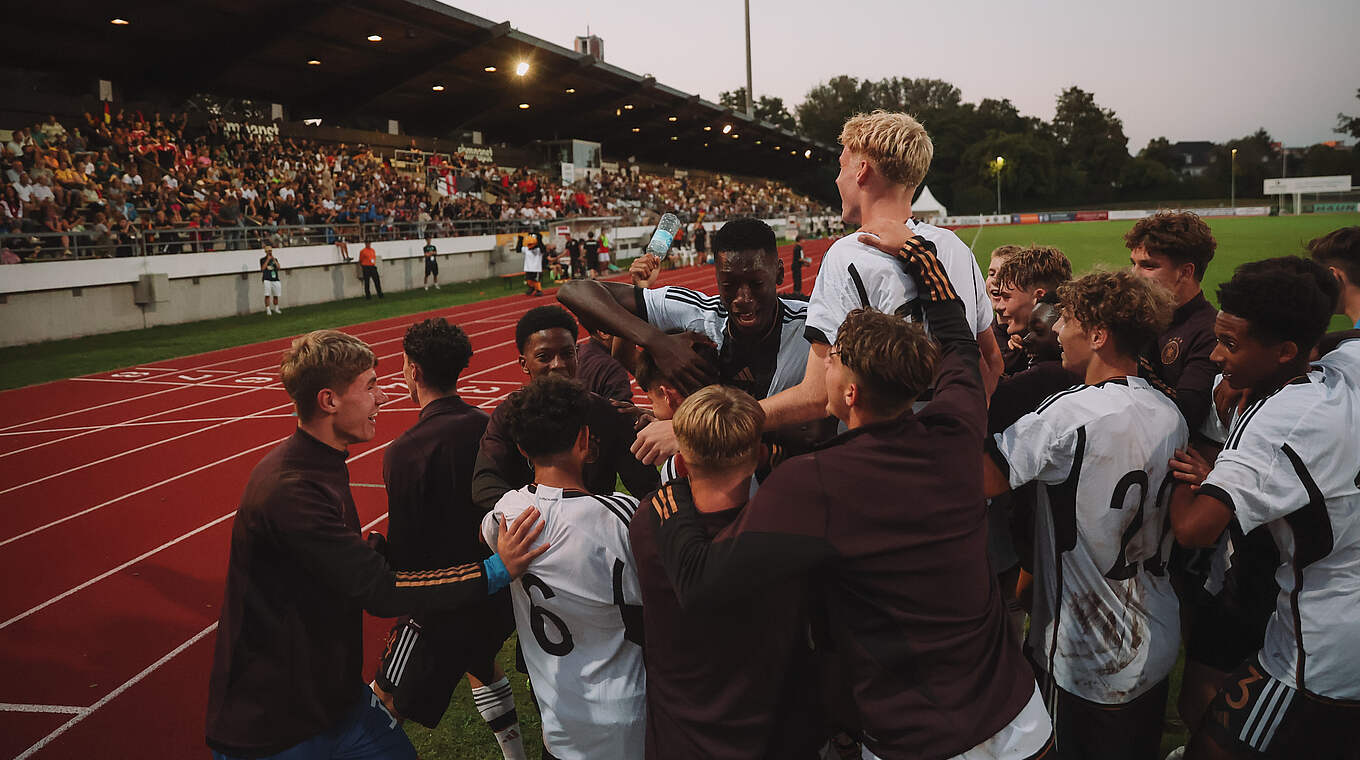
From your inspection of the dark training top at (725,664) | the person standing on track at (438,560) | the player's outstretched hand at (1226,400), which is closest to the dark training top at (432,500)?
the person standing on track at (438,560)

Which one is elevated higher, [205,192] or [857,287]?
[205,192]

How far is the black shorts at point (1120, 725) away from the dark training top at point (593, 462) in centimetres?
170

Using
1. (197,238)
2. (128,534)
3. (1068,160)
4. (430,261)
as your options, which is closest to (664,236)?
(128,534)

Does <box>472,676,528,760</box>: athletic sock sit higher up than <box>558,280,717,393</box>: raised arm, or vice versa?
<box>558,280,717,393</box>: raised arm

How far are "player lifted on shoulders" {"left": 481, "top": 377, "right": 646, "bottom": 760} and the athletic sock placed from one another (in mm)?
914

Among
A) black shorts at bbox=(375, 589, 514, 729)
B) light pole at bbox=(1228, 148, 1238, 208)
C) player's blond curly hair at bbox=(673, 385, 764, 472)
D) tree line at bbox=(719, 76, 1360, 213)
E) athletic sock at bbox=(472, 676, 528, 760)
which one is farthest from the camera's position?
tree line at bbox=(719, 76, 1360, 213)

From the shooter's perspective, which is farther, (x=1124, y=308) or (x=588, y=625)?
(x=1124, y=308)

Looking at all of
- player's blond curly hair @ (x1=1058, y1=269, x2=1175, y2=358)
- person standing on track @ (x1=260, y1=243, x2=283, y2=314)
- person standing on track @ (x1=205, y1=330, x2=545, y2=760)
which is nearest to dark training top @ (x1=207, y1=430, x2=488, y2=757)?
person standing on track @ (x1=205, y1=330, x2=545, y2=760)

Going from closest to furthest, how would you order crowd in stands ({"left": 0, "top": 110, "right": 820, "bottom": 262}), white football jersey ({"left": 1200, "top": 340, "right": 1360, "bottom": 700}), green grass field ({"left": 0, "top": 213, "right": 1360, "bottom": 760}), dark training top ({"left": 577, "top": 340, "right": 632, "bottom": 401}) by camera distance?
white football jersey ({"left": 1200, "top": 340, "right": 1360, "bottom": 700}) → green grass field ({"left": 0, "top": 213, "right": 1360, "bottom": 760}) → dark training top ({"left": 577, "top": 340, "right": 632, "bottom": 401}) → crowd in stands ({"left": 0, "top": 110, "right": 820, "bottom": 262})

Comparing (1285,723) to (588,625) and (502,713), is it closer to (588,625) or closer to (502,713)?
(588,625)

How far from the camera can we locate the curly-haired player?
99.7 inches

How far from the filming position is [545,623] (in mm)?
2570

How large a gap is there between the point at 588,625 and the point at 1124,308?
6.71ft

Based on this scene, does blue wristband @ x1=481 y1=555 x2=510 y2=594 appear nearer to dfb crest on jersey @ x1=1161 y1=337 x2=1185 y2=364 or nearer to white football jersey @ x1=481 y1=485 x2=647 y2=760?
white football jersey @ x1=481 y1=485 x2=647 y2=760
